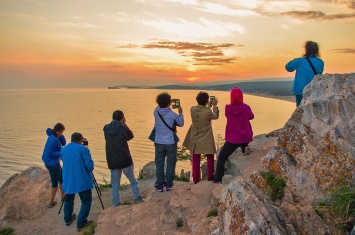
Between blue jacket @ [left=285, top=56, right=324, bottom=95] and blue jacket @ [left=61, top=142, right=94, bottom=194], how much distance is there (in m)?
6.50

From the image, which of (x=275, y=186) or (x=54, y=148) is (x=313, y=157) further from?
(x=54, y=148)

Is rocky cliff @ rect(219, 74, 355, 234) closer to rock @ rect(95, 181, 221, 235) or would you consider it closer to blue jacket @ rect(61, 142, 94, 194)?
rock @ rect(95, 181, 221, 235)

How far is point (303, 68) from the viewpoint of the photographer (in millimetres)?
8789

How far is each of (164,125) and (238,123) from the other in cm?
223

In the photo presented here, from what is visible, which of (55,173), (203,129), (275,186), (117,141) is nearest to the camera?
(275,186)

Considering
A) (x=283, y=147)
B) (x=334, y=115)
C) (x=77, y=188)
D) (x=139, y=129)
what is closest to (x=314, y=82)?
(x=334, y=115)

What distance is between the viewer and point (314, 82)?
6.73 metres

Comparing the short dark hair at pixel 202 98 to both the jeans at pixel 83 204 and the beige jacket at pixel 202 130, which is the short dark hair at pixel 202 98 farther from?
the jeans at pixel 83 204

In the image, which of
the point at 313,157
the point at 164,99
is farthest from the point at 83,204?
the point at 313,157

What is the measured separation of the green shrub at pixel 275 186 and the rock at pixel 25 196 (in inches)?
378

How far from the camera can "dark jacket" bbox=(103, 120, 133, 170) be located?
30.7 feet

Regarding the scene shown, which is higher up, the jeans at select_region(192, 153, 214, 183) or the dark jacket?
the dark jacket

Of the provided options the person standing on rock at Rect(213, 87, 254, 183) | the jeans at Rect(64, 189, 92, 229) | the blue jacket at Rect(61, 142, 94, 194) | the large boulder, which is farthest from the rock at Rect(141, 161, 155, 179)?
the large boulder

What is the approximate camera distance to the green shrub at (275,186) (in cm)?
625
